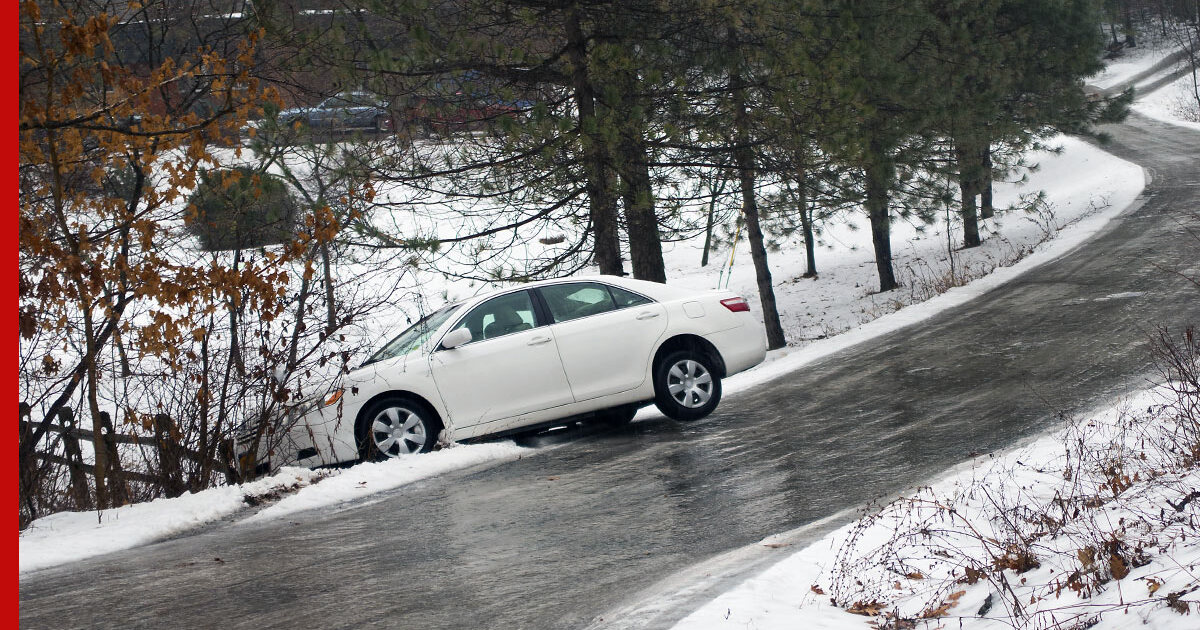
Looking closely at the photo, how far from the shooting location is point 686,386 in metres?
11.1

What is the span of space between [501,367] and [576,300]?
3.51ft

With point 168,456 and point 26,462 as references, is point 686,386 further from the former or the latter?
point 26,462

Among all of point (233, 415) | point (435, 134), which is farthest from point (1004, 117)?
point (233, 415)

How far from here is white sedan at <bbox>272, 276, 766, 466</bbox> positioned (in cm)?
1017

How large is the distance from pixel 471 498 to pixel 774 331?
1639 cm

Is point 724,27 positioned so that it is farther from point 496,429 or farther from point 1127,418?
point 1127,418

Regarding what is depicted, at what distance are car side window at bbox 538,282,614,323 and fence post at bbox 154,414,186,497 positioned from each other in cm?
354

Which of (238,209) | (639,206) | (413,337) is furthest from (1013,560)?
(639,206)

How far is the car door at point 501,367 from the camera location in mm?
10336

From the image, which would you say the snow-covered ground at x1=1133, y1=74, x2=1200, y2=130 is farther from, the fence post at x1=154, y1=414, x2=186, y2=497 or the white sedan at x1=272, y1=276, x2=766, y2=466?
the fence post at x1=154, y1=414, x2=186, y2=497

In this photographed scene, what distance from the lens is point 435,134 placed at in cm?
1493

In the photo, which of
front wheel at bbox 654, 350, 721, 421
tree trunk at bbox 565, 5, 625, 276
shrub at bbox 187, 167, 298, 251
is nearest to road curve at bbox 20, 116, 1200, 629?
front wheel at bbox 654, 350, 721, 421

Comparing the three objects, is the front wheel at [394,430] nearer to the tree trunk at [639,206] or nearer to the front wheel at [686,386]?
the front wheel at [686,386]

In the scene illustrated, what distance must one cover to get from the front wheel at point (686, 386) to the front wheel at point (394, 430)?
2.24 m
